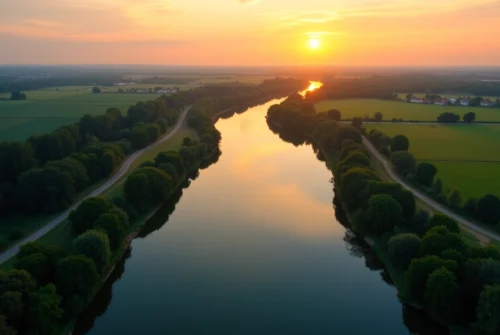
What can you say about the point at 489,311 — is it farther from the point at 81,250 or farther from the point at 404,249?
the point at 81,250

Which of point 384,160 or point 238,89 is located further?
point 238,89

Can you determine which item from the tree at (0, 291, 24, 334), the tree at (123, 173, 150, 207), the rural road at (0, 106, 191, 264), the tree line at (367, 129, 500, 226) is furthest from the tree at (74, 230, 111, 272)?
the tree line at (367, 129, 500, 226)

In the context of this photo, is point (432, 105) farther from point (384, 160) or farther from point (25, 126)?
point (25, 126)

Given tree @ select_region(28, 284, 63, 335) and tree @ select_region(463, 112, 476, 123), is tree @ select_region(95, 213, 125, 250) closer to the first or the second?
tree @ select_region(28, 284, 63, 335)

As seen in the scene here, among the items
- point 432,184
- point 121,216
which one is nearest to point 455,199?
point 432,184

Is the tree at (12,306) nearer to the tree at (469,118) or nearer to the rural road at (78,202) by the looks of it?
the rural road at (78,202)

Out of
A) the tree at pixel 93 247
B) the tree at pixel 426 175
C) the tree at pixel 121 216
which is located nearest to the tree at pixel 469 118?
the tree at pixel 426 175

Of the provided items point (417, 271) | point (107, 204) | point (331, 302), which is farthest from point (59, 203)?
point (417, 271)
